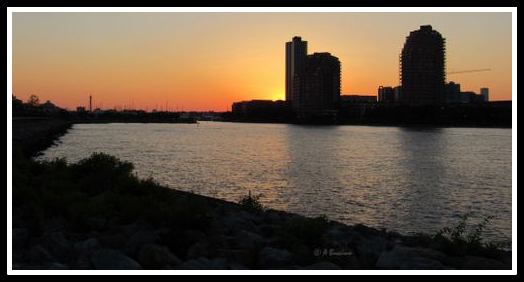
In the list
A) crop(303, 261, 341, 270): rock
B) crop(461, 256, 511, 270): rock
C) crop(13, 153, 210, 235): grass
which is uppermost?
crop(13, 153, 210, 235): grass

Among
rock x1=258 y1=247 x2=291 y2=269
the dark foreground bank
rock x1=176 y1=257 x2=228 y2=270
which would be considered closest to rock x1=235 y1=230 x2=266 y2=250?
the dark foreground bank

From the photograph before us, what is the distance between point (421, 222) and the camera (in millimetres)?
21844

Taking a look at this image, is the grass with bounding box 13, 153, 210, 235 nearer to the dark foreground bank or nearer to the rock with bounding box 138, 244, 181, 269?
the dark foreground bank

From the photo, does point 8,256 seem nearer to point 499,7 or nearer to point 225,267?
point 225,267

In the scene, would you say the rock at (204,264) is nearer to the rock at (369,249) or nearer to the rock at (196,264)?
the rock at (196,264)

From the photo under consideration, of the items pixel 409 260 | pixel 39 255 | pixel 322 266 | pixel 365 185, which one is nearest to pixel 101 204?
pixel 39 255

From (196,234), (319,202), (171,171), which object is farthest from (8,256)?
(171,171)

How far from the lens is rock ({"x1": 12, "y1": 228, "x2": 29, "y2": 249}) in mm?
9709

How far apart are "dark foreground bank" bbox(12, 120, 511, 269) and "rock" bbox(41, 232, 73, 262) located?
0.05 feet

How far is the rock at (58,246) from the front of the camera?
919cm

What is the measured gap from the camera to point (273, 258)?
31.1ft

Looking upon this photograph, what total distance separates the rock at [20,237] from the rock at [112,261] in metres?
1.68

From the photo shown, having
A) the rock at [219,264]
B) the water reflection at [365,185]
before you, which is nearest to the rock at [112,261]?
the rock at [219,264]

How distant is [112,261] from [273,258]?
2654 millimetres
